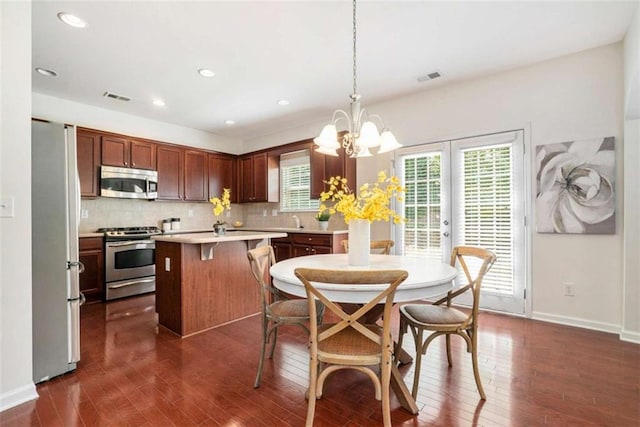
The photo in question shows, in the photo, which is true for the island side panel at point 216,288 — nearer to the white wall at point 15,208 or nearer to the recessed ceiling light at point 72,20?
the white wall at point 15,208

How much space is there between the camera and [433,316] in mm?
1985

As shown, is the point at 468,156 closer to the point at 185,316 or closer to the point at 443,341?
the point at 443,341

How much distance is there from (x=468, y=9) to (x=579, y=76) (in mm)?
1622

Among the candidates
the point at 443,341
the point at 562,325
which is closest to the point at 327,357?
the point at 443,341

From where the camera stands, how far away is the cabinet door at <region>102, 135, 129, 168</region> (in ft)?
14.5

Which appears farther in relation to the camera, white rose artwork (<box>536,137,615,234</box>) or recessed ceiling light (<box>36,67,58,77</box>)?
recessed ceiling light (<box>36,67,58,77</box>)

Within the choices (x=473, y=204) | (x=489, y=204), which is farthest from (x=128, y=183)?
(x=489, y=204)

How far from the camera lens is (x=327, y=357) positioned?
1.53 metres

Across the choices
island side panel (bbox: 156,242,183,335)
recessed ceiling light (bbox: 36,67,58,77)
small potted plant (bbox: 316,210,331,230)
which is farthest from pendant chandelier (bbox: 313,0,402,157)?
recessed ceiling light (bbox: 36,67,58,77)

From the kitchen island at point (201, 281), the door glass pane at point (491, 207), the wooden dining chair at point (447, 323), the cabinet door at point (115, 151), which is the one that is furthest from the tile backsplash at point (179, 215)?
the wooden dining chair at point (447, 323)

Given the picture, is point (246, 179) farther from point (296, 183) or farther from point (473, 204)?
point (473, 204)

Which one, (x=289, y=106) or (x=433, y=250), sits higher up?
(x=289, y=106)

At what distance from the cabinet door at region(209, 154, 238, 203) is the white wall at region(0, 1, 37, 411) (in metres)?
3.81

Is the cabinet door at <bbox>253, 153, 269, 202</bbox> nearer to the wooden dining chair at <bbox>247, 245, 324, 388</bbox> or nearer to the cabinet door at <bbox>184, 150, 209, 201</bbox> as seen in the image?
the cabinet door at <bbox>184, 150, 209, 201</bbox>
